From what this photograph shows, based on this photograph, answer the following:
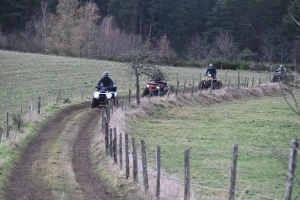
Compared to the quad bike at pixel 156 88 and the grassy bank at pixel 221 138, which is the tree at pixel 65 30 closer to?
the quad bike at pixel 156 88

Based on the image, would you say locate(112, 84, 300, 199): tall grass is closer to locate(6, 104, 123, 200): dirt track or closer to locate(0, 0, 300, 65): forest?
locate(6, 104, 123, 200): dirt track

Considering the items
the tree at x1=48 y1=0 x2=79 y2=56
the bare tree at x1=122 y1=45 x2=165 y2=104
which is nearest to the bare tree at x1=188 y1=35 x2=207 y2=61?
the tree at x1=48 y1=0 x2=79 y2=56

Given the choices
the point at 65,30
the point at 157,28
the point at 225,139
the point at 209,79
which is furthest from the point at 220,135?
the point at 157,28

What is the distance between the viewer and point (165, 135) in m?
23.3

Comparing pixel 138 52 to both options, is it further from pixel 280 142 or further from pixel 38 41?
pixel 38 41

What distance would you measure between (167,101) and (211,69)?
737 centimetres

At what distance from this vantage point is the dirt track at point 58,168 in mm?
13039

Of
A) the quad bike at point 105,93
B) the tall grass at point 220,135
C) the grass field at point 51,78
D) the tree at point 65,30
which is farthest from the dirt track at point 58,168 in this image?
the tree at point 65,30

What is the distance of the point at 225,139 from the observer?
22641mm

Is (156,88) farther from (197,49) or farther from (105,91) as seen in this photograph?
(197,49)

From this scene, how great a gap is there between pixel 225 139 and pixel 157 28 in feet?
221

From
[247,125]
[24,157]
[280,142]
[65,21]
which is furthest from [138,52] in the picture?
[65,21]

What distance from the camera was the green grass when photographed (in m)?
15.4

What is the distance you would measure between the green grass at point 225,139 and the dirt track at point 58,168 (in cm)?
264
